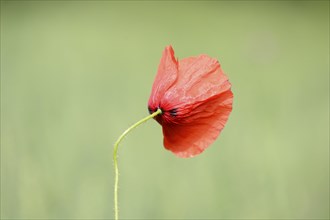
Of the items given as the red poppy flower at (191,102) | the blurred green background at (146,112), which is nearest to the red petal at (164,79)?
the red poppy flower at (191,102)

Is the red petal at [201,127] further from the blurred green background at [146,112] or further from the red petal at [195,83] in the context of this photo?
the blurred green background at [146,112]

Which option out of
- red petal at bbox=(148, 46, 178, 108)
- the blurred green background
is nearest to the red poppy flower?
red petal at bbox=(148, 46, 178, 108)

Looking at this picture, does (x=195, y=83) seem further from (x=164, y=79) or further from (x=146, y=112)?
(x=146, y=112)

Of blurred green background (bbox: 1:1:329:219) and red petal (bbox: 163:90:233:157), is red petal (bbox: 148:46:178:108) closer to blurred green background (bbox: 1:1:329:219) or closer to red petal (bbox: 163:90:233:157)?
red petal (bbox: 163:90:233:157)

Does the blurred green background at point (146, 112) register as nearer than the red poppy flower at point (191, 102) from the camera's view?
No

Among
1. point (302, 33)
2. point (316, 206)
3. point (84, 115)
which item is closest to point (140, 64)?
point (84, 115)

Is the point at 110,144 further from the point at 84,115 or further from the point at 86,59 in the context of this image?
the point at 86,59

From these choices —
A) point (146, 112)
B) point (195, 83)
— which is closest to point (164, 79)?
point (195, 83)
